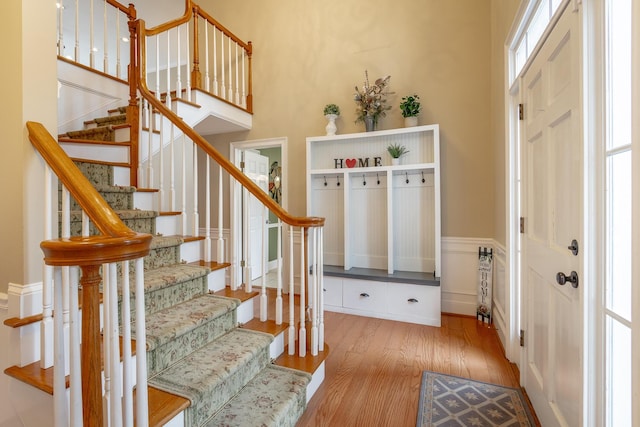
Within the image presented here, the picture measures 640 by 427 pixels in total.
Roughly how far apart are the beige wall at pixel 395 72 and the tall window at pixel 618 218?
168cm

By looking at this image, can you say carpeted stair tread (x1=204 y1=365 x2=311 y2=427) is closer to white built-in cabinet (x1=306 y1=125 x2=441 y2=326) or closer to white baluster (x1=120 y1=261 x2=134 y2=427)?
white baluster (x1=120 y1=261 x2=134 y2=427)

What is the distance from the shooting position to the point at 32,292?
1386 millimetres

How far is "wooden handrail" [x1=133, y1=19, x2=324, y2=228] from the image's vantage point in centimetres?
207

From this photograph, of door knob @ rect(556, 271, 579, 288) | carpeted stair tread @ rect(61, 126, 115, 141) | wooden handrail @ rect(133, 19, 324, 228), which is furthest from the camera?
carpeted stair tread @ rect(61, 126, 115, 141)

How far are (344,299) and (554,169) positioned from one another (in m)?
2.39

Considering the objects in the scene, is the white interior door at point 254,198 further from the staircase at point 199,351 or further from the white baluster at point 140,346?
the white baluster at point 140,346

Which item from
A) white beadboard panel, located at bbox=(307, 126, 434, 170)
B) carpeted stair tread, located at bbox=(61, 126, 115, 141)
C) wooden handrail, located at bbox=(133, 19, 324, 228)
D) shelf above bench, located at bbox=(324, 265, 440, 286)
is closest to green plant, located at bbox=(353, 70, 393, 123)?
white beadboard panel, located at bbox=(307, 126, 434, 170)

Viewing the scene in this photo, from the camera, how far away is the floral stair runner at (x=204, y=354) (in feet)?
4.90

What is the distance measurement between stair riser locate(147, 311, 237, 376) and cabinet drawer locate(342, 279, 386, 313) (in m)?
1.56

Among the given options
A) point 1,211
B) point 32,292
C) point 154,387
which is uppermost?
point 1,211

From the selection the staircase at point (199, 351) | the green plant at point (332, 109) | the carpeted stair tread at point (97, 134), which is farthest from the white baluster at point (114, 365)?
the green plant at point (332, 109)

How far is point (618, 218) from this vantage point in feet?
3.40

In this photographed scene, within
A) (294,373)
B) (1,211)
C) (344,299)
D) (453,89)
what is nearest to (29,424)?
(1,211)

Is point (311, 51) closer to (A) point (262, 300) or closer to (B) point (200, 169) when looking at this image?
(B) point (200, 169)
